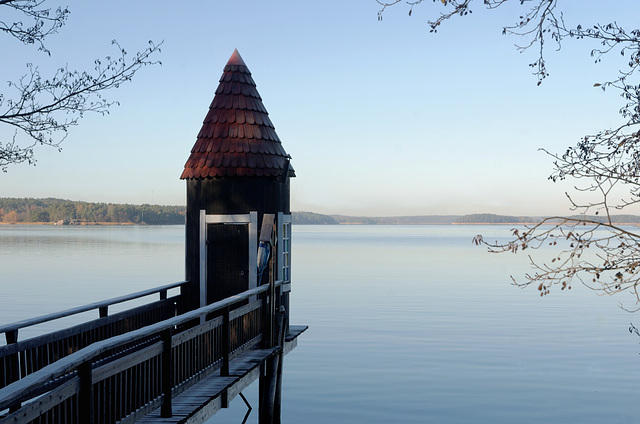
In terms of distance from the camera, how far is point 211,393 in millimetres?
8531

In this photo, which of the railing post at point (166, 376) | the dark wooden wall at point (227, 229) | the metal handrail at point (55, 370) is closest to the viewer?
the metal handrail at point (55, 370)

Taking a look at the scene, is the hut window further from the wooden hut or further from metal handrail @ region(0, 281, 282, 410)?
metal handrail @ region(0, 281, 282, 410)

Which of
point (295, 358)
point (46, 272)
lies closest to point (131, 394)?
point (295, 358)

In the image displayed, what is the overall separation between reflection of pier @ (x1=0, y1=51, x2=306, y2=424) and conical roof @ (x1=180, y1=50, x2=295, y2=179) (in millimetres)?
22

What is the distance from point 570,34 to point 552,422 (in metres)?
10.9

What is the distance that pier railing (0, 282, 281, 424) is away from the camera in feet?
17.2

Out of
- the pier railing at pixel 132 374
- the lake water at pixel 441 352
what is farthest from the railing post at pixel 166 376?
the lake water at pixel 441 352

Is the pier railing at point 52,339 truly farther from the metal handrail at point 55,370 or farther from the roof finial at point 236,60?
the roof finial at point 236,60

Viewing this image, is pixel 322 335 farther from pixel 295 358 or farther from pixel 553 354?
pixel 553 354

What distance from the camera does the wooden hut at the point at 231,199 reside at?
13.2 metres

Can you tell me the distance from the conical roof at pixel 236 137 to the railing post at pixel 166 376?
5913 mm

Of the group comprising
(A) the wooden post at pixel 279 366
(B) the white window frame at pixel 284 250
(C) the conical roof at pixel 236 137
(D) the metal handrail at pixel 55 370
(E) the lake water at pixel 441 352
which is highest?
(C) the conical roof at pixel 236 137

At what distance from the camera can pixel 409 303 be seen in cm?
3516

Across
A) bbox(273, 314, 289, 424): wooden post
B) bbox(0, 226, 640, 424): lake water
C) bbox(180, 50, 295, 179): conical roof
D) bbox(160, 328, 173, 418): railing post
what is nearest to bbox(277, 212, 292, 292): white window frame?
bbox(180, 50, 295, 179): conical roof
